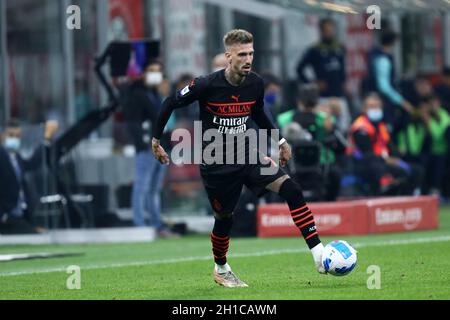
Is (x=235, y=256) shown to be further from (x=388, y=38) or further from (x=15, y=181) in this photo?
(x=388, y=38)

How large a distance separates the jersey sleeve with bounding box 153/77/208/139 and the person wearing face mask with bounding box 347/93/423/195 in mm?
9521

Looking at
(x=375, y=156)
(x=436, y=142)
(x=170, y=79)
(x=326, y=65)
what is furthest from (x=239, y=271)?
(x=436, y=142)

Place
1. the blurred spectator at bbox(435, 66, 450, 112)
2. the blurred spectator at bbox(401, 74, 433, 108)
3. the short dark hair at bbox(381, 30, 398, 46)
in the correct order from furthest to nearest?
the blurred spectator at bbox(435, 66, 450, 112) < the blurred spectator at bbox(401, 74, 433, 108) < the short dark hair at bbox(381, 30, 398, 46)

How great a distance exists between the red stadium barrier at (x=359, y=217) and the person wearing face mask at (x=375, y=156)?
212 cm

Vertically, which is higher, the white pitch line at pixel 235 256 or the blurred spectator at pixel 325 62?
the blurred spectator at pixel 325 62

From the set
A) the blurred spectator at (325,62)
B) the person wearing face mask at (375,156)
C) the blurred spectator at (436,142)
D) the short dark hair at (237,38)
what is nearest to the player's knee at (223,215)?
the short dark hair at (237,38)

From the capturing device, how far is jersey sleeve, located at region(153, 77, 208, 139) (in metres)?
11.9

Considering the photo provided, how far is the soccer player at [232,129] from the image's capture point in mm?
11781

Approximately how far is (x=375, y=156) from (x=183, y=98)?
9.76m

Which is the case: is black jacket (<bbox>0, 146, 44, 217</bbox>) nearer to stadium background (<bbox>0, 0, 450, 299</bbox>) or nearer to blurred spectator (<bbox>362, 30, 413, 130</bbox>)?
stadium background (<bbox>0, 0, 450, 299</bbox>)

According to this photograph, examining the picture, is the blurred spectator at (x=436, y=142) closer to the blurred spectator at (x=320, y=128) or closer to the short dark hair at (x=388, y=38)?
the short dark hair at (x=388, y=38)

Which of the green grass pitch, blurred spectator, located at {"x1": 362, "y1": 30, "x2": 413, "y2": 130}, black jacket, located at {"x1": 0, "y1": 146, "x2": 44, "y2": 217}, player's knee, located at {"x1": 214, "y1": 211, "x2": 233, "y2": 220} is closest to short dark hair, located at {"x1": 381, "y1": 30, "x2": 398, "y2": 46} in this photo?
blurred spectator, located at {"x1": 362, "y1": 30, "x2": 413, "y2": 130}

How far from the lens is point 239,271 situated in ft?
45.0
